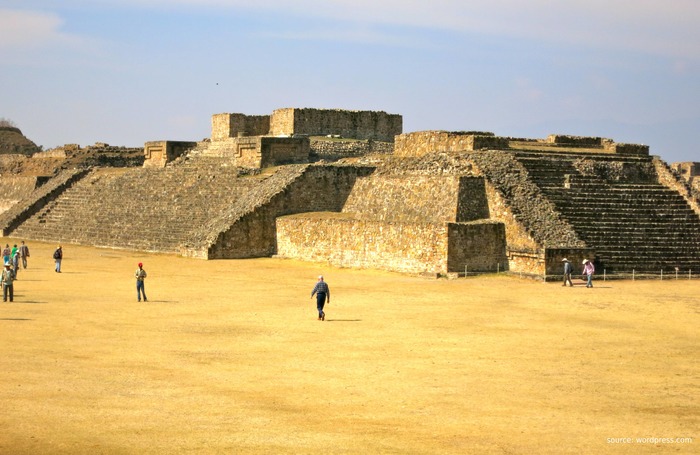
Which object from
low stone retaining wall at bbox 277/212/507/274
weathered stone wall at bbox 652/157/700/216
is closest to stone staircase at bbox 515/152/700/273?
weathered stone wall at bbox 652/157/700/216

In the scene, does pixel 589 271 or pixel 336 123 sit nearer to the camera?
pixel 589 271

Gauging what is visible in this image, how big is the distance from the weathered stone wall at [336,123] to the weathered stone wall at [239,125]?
1.41ft

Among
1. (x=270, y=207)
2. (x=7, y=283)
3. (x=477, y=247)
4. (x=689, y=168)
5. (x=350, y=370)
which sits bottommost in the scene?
(x=350, y=370)

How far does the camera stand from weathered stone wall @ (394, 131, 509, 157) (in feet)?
107

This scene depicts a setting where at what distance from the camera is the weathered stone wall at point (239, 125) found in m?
46.1

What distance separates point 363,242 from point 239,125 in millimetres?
17137

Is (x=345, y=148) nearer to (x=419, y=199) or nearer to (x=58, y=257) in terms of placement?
(x=419, y=199)

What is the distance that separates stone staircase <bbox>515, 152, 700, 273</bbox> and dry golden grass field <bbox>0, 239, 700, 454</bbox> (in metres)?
3.01

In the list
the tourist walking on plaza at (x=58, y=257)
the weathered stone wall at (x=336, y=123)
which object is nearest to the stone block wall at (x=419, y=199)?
the weathered stone wall at (x=336, y=123)

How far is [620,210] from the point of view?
1188 inches

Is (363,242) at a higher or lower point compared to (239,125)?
lower

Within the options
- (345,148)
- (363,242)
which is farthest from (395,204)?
(345,148)

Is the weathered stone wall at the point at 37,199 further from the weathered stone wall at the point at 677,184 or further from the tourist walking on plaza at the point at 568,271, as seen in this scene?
the tourist walking on plaza at the point at 568,271

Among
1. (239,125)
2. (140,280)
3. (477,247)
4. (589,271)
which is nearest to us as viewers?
(140,280)
